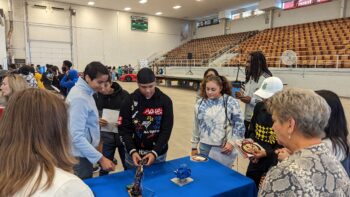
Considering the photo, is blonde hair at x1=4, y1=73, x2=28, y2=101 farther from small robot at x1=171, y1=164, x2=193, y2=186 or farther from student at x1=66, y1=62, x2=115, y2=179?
small robot at x1=171, y1=164, x2=193, y2=186

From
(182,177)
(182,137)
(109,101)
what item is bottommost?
(182,137)

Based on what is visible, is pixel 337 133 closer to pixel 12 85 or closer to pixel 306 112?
pixel 306 112

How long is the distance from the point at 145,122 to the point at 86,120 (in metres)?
0.49

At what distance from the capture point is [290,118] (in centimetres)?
106

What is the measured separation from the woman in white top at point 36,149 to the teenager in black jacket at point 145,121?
4.03 ft

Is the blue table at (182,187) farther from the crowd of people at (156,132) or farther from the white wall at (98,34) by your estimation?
the white wall at (98,34)

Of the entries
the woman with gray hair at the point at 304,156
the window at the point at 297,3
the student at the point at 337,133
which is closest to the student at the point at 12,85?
the woman with gray hair at the point at 304,156

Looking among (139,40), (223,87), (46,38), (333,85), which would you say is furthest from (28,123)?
(139,40)

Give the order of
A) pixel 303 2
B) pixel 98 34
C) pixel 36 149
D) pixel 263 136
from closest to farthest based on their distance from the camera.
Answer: pixel 36 149 < pixel 263 136 < pixel 303 2 < pixel 98 34

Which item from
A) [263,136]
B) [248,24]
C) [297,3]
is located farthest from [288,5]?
[263,136]

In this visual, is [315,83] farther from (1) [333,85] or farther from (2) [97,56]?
(2) [97,56]

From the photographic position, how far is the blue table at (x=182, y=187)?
61.1 inches

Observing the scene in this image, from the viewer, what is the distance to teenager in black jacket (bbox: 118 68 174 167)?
210 centimetres

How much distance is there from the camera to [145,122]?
2.13 meters
